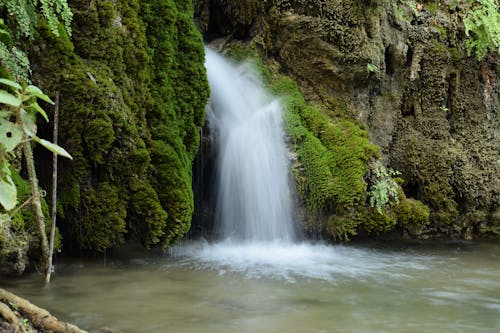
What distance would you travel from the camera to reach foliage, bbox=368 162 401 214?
26.1ft

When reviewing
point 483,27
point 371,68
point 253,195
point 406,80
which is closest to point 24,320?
point 253,195

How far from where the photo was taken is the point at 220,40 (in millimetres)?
9523

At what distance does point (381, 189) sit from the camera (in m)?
7.98

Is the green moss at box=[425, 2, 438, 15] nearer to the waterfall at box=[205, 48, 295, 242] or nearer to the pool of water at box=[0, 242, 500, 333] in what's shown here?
the waterfall at box=[205, 48, 295, 242]

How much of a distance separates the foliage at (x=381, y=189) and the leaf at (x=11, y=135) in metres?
5.89

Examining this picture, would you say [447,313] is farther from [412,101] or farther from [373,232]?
[412,101]

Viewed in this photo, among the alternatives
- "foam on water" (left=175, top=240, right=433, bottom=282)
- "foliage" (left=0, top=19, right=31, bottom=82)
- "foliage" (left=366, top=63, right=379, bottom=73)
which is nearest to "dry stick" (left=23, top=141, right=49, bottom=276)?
"foliage" (left=0, top=19, right=31, bottom=82)

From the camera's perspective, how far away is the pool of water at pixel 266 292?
410 centimetres

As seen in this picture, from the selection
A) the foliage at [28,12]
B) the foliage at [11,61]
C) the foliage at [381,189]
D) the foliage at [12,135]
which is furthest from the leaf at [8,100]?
the foliage at [381,189]

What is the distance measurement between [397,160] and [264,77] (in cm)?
280

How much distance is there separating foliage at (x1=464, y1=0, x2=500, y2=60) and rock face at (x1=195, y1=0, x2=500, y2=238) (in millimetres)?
365

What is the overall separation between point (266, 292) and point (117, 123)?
7.41 feet

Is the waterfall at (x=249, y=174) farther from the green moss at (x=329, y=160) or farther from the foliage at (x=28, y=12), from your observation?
the foliage at (x=28, y=12)

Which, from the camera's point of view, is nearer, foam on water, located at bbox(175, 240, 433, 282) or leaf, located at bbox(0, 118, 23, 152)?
leaf, located at bbox(0, 118, 23, 152)
